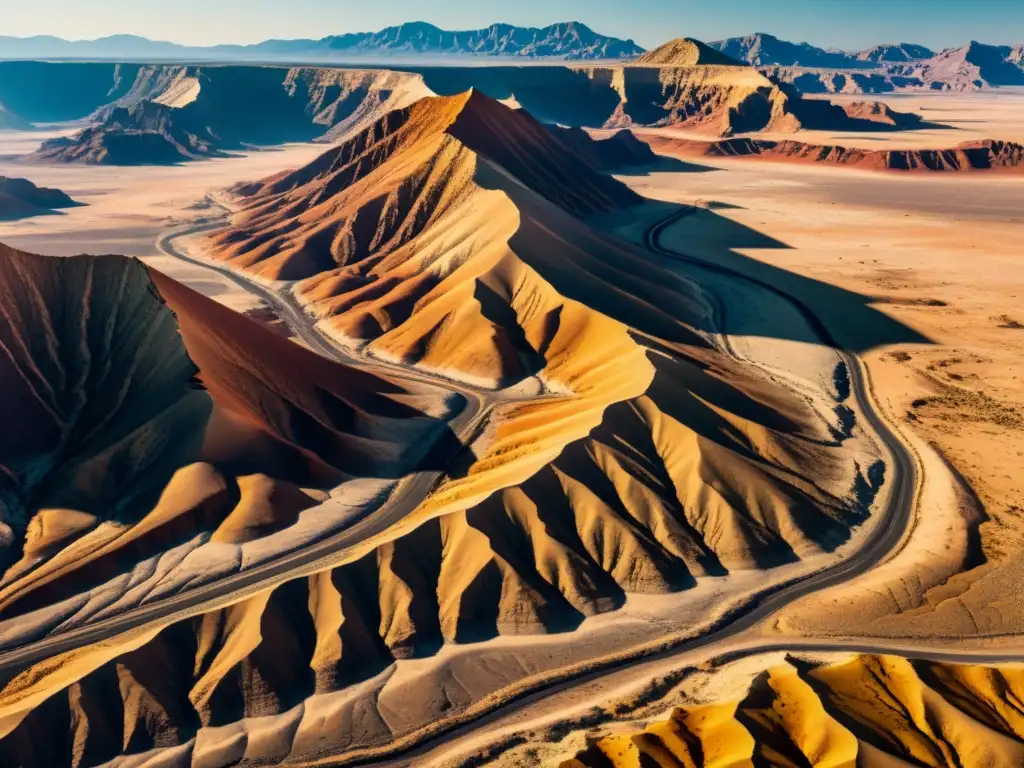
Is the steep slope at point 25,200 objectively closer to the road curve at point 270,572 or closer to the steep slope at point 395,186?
the steep slope at point 395,186

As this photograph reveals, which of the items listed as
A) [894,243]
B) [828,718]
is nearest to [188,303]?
[828,718]

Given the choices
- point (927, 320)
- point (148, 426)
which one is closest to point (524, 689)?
point (148, 426)

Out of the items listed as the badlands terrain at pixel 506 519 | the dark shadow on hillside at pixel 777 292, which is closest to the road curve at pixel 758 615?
the badlands terrain at pixel 506 519

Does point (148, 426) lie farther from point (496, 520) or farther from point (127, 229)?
point (127, 229)

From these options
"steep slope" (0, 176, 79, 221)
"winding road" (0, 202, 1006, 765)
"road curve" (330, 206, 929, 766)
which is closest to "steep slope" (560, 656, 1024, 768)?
"road curve" (330, 206, 929, 766)

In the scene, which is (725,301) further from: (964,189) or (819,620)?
(964,189)

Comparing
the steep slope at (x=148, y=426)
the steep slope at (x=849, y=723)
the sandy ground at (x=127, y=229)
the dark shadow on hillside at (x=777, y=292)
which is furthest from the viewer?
the sandy ground at (x=127, y=229)
